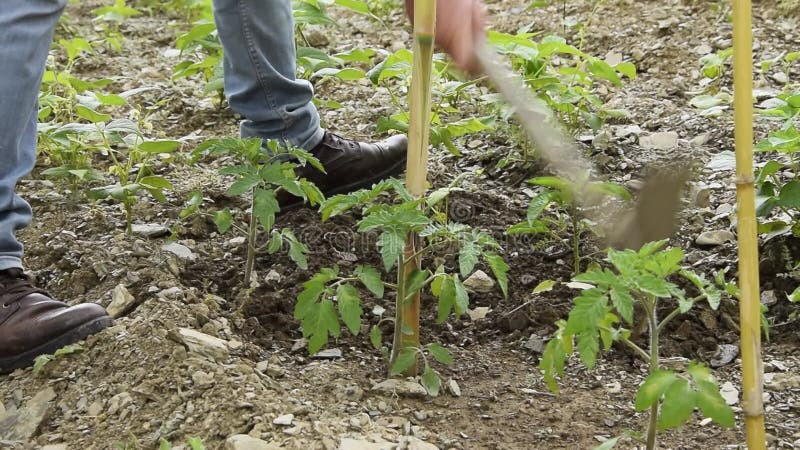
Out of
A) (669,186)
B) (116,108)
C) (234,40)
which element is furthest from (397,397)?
(116,108)

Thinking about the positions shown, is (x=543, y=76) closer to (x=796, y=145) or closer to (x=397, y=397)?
(x=796, y=145)

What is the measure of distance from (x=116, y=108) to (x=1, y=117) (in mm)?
1580

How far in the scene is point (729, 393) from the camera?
6.46 feet

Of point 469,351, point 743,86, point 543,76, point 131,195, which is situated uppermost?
point 743,86

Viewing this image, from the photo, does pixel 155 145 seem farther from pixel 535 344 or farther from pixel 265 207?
pixel 535 344

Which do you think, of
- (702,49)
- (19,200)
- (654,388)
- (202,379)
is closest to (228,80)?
(19,200)

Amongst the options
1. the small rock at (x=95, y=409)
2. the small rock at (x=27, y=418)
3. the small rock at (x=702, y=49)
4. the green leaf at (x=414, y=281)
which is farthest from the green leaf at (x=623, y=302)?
the small rock at (x=702, y=49)

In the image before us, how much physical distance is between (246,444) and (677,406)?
730 millimetres

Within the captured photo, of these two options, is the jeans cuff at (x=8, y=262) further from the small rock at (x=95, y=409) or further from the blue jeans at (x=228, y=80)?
the small rock at (x=95, y=409)

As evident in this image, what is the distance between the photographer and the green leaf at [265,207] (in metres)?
2.08

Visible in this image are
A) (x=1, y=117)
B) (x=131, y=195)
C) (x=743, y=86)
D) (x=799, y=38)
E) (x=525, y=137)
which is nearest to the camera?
(x=743, y=86)

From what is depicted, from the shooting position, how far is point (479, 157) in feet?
9.95

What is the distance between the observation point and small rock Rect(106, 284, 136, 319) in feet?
7.35

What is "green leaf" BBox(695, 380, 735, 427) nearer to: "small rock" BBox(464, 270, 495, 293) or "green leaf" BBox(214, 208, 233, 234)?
"small rock" BBox(464, 270, 495, 293)
